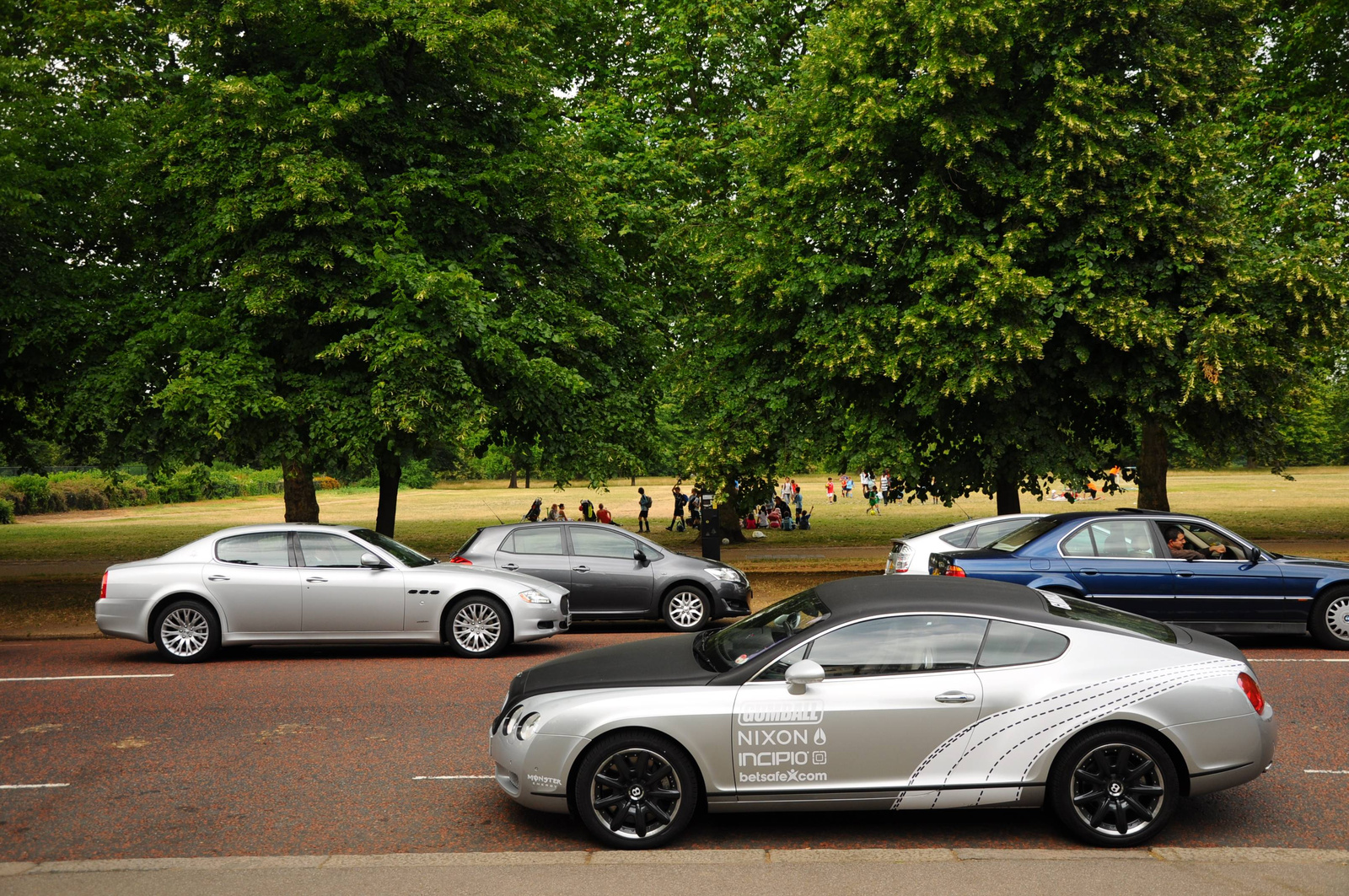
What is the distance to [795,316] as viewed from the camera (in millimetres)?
18453

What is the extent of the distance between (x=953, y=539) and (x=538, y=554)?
16.8 feet

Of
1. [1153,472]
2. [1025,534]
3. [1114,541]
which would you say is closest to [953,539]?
[1025,534]

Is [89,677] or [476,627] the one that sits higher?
[476,627]

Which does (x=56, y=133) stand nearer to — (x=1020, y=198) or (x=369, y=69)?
(x=369, y=69)

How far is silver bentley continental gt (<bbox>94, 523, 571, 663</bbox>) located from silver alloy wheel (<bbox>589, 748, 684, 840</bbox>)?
590cm

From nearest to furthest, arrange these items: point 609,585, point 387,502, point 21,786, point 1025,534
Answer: point 21,786 → point 1025,534 → point 609,585 → point 387,502

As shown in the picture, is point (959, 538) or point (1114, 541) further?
point (959, 538)

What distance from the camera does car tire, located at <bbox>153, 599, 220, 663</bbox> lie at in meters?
10.9

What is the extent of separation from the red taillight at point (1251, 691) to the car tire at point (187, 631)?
31.4 ft

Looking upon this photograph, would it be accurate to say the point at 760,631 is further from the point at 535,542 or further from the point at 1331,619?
the point at 1331,619

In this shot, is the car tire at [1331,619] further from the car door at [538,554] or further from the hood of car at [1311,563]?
the car door at [538,554]

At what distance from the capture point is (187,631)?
35.8ft

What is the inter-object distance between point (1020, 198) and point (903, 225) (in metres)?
1.93

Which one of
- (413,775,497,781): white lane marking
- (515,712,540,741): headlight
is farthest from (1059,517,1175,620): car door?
(515,712,540,741): headlight
